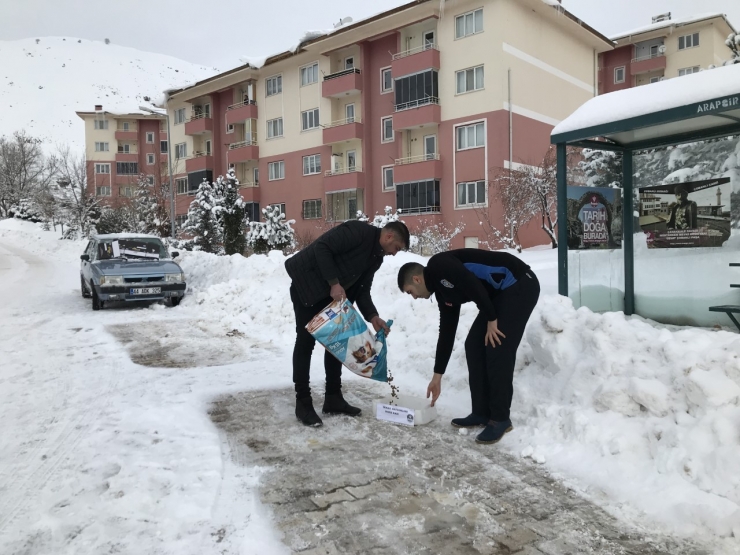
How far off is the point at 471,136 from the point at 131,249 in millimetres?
18435

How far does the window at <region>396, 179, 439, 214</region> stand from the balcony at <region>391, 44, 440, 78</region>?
550 centimetres

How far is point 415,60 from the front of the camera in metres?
28.2

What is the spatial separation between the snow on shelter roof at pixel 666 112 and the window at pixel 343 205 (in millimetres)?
26602

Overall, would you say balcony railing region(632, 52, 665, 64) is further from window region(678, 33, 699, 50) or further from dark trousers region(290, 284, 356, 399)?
dark trousers region(290, 284, 356, 399)

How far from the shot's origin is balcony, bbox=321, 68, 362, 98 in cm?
3186

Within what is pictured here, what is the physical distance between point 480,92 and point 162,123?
4474 cm

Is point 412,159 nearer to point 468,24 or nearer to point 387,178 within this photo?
point 387,178

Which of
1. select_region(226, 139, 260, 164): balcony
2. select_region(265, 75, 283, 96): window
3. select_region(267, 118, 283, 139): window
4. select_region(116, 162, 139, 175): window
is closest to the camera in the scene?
select_region(265, 75, 283, 96): window

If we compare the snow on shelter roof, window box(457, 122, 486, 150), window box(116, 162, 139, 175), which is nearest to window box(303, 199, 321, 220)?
window box(457, 122, 486, 150)

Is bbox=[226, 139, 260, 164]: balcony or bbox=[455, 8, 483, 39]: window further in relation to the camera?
bbox=[226, 139, 260, 164]: balcony

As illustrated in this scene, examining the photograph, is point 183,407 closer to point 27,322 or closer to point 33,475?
point 33,475

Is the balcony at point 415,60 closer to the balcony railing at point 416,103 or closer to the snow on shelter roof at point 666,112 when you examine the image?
the balcony railing at point 416,103

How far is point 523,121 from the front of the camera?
2697 cm

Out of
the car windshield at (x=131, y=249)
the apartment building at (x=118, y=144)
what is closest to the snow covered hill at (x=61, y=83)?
the apartment building at (x=118, y=144)
